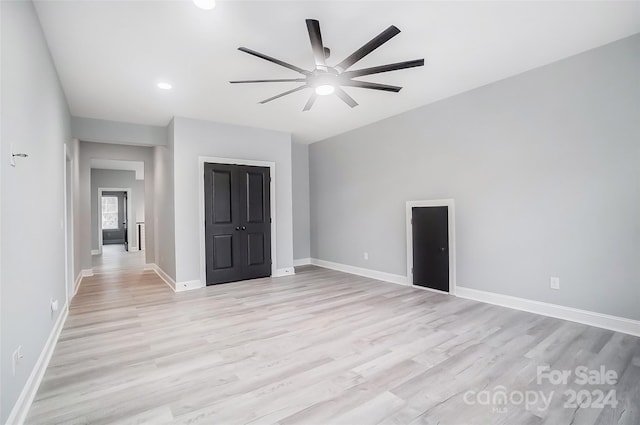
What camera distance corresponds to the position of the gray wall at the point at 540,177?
9.77ft

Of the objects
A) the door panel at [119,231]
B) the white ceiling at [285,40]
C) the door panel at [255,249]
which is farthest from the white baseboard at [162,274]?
the door panel at [119,231]

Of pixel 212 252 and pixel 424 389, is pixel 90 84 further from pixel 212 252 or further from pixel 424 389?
pixel 424 389

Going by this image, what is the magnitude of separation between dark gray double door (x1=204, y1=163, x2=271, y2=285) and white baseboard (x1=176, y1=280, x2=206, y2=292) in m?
0.15

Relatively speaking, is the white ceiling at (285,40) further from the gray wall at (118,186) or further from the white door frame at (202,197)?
the gray wall at (118,186)

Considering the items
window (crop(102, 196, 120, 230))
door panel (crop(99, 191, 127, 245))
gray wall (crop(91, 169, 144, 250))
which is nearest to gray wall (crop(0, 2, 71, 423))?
gray wall (crop(91, 169, 144, 250))

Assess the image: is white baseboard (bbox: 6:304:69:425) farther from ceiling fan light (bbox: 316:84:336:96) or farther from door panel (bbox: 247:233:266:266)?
ceiling fan light (bbox: 316:84:336:96)

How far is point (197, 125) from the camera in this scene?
5109 millimetres

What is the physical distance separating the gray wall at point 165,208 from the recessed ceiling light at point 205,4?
3134 millimetres

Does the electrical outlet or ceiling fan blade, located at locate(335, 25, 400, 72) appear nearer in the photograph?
the electrical outlet

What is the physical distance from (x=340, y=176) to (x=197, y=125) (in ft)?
9.23

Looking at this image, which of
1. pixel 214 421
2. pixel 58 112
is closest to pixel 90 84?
pixel 58 112

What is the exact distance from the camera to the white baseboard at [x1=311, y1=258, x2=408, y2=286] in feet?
16.8

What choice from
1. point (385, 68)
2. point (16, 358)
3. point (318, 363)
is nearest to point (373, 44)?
point (385, 68)

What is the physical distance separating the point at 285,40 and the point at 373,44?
0.91 meters
